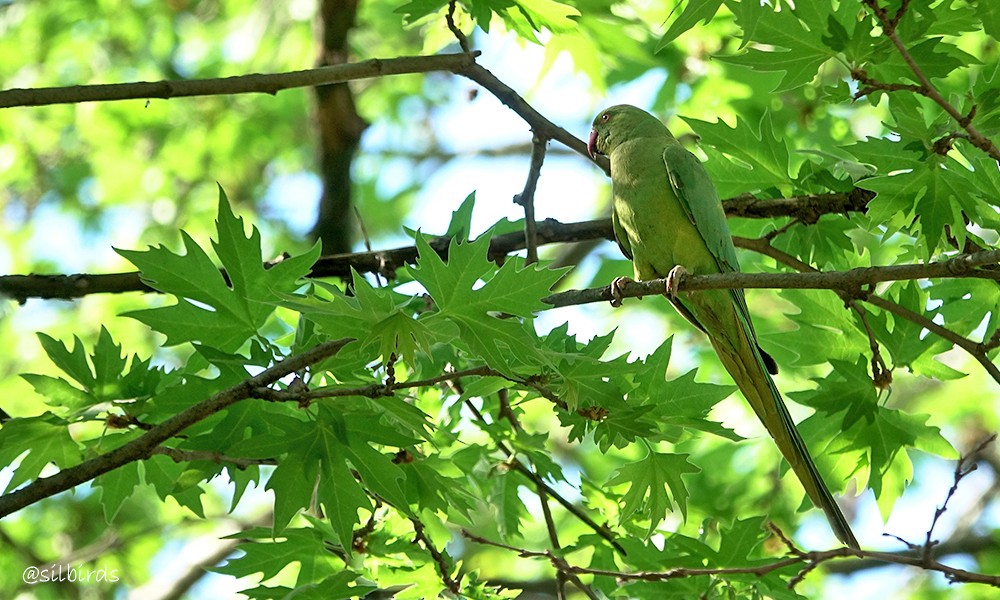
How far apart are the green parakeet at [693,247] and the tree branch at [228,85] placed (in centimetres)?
102

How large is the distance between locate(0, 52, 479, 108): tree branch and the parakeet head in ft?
4.43

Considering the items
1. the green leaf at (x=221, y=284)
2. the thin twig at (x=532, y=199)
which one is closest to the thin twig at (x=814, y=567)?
the thin twig at (x=532, y=199)

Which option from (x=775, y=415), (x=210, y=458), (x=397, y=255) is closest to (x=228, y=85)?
(x=397, y=255)

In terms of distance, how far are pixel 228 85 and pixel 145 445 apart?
1365 millimetres

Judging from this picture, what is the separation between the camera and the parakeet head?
15.4ft

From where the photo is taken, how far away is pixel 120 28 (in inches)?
328

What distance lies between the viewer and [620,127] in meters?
4.82

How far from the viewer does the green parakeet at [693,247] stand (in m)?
3.69

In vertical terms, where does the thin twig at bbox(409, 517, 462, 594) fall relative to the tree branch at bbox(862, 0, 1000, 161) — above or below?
below

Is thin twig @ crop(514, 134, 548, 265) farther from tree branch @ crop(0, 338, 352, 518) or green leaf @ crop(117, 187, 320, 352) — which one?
tree branch @ crop(0, 338, 352, 518)

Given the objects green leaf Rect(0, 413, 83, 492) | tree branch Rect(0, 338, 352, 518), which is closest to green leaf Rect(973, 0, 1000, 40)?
tree branch Rect(0, 338, 352, 518)

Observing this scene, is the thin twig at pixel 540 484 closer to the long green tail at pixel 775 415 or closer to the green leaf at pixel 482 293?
the long green tail at pixel 775 415

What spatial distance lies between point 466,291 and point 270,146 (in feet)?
23.0

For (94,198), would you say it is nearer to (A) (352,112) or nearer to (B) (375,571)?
(A) (352,112)
